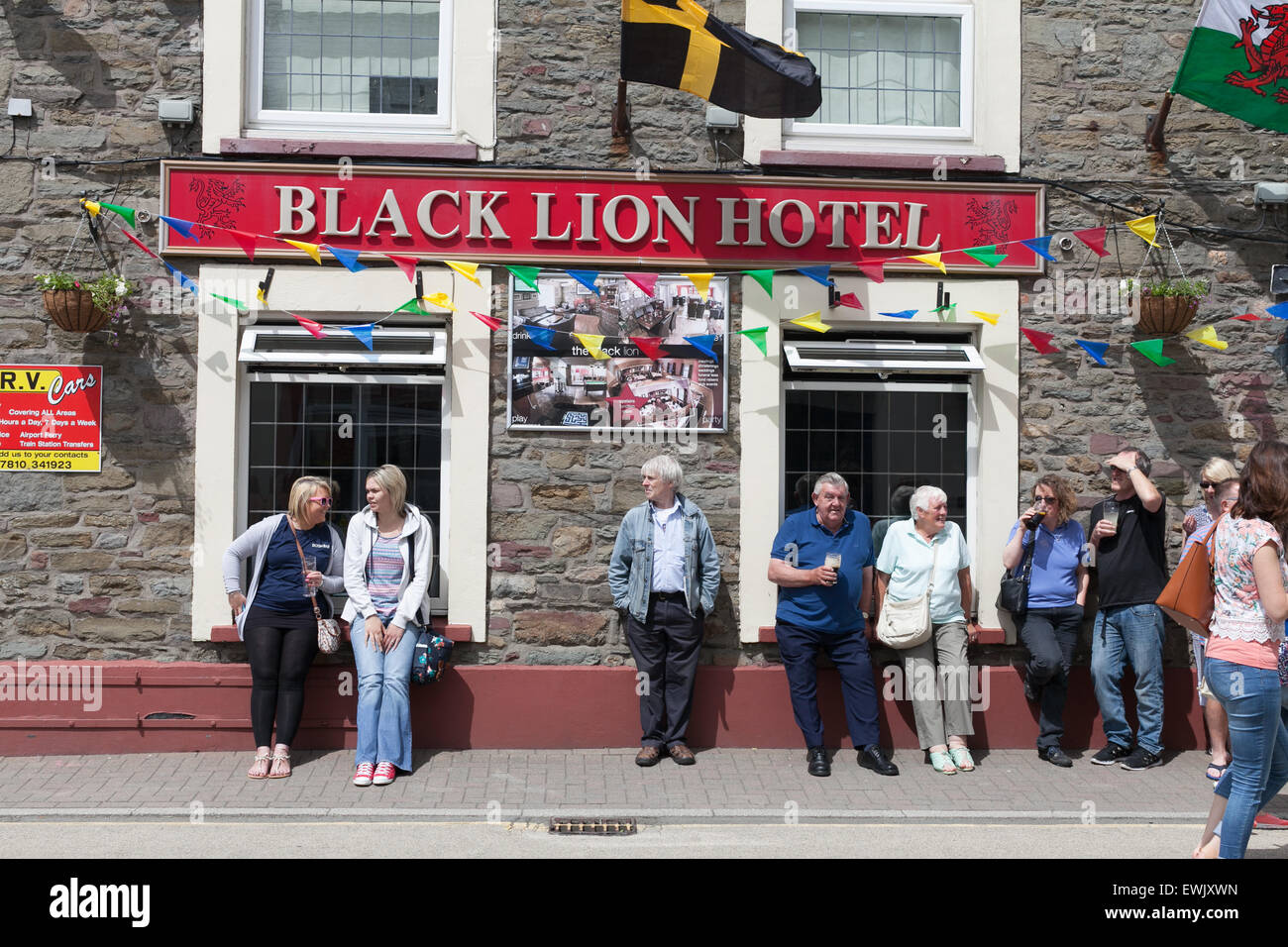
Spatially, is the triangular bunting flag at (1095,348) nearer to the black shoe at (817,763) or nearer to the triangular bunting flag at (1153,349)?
the triangular bunting flag at (1153,349)

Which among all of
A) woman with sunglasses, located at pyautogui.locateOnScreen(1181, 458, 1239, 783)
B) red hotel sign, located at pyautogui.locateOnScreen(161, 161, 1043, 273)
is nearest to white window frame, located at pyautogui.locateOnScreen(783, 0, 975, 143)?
red hotel sign, located at pyautogui.locateOnScreen(161, 161, 1043, 273)

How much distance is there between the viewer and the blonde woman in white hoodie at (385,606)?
23.1 ft

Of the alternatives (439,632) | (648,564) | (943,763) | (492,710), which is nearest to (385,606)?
(439,632)

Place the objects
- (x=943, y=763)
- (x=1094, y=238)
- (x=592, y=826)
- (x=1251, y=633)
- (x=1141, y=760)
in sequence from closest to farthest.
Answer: (x=1251, y=633) < (x=592, y=826) < (x=943, y=763) < (x=1141, y=760) < (x=1094, y=238)

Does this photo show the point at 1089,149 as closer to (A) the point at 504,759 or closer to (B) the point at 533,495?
(B) the point at 533,495

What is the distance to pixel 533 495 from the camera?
25.6 feet

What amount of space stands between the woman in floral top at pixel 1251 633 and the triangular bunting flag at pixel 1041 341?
3.15m

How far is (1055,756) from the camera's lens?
295 inches

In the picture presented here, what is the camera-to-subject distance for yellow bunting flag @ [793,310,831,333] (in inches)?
306

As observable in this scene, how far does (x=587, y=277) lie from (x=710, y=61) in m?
1.67

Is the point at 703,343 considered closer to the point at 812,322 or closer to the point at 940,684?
the point at 812,322

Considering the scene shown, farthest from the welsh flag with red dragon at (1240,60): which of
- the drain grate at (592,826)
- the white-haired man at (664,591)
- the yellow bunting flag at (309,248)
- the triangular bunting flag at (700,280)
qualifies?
the drain grate at (592,826)

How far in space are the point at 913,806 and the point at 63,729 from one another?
18.1 ft

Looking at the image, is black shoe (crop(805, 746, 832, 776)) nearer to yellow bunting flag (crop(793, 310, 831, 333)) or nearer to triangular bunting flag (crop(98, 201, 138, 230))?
yellow bunting flag (crop(793, 310, 831, 333))
